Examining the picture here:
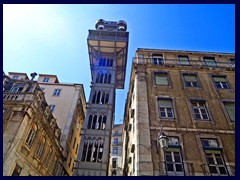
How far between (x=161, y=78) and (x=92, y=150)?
376 inches

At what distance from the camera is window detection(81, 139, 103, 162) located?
17953 millimetres

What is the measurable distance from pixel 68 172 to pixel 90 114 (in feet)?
36.3

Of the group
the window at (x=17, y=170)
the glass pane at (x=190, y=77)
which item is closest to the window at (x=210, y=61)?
the glass pane at (x=190, y=77)

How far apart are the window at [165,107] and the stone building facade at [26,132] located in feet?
35.9

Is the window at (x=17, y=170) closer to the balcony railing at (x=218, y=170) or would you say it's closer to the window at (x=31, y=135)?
the window at (x=31, y=135)

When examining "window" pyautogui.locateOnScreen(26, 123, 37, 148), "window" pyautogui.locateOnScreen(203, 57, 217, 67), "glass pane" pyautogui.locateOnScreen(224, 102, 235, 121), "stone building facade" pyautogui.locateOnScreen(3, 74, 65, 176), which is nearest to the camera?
"stone building facade" pyautogui.locateOnScreen(3, 74, 65, 176)

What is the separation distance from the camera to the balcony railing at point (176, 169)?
36.5ft

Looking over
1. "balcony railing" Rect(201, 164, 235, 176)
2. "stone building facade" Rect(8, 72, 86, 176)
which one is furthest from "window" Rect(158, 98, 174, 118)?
"stone building facade" Rect(8, 72, 86, 176)

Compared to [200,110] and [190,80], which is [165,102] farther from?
[190,80]

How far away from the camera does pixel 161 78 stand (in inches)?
699

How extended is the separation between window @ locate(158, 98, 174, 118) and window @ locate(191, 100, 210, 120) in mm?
1797

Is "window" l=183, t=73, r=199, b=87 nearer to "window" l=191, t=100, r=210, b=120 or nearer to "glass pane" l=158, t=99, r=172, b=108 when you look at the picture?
"window" l=191, t=100, r=210, b=120

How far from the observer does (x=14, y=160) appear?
14.1m
